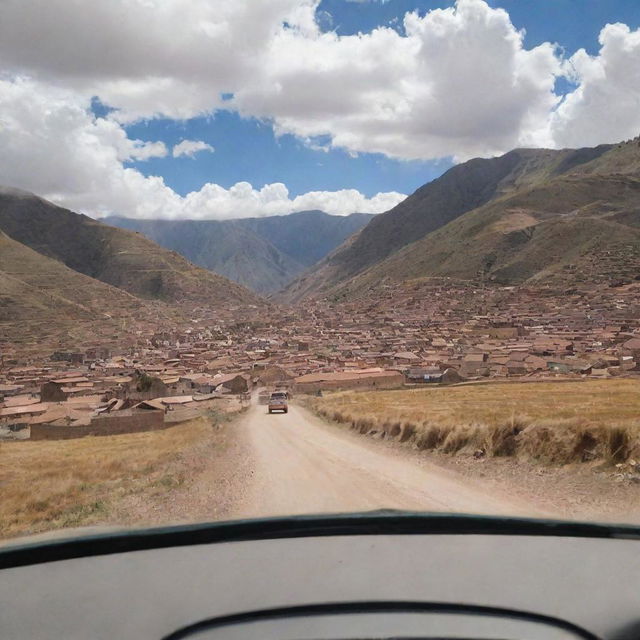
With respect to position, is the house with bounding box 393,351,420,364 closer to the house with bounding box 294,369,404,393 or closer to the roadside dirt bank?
the house with bounding box 294,369,404,393

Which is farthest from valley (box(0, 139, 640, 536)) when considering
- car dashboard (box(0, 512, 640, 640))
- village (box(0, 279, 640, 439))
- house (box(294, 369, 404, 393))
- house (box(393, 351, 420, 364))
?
car dashboard (box(0, 512, 640, 640))

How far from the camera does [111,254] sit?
561ft

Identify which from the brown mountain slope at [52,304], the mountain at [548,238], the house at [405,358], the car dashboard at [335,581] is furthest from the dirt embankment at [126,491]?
the mountain at [548,238]

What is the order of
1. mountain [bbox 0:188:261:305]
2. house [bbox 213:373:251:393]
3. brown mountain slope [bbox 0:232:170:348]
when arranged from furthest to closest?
mountain [bbox 0:188:261:305], brown mountain slope [bbox 0:232:170:348], house [bbox 213:373:251:393]

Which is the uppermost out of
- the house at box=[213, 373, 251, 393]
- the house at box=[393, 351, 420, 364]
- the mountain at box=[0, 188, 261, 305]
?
the mountain at box=[0, 188, 261, 305]

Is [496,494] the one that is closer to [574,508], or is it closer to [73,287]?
[574,508]

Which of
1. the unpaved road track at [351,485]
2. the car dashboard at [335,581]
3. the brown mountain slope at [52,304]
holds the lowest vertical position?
the unpaved road track at [351,485]

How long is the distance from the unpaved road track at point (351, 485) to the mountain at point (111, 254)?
137513 millimetres

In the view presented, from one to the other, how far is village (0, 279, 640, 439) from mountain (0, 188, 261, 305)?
13.0 meters

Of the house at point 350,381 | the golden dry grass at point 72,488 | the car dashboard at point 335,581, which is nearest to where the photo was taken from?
the car dashboard at point 335,581

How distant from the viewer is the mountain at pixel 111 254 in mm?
154125

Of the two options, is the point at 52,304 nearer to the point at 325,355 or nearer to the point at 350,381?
the point at 325,355

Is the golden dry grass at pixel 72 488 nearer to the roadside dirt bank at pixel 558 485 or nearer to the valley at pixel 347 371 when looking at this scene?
the valley at pixel 347 371

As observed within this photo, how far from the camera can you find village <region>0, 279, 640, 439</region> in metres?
47.7
